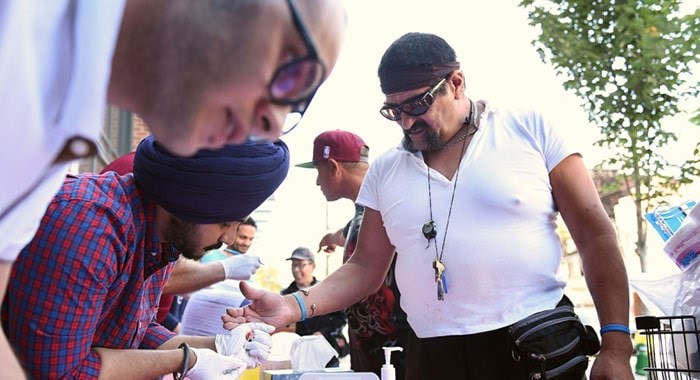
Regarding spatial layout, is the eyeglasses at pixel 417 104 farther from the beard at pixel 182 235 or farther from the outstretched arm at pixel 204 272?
the outstretched arm at pixel 204 272

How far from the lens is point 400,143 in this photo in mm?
2705

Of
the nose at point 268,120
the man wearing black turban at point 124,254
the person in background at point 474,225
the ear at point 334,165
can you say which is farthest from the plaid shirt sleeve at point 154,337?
the ear at point 334,165

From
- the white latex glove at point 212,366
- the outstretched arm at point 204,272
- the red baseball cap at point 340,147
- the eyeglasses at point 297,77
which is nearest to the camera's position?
the eyeglasses at point 297,77

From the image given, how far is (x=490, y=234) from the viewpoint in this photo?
2.24 meters

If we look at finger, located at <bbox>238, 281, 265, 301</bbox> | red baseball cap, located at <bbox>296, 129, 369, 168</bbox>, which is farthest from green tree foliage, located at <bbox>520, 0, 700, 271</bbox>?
finger, located at <bbox>238, 281, 265, 301</bbox>

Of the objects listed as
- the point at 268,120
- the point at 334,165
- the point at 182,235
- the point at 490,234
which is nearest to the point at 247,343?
the point at 182,235

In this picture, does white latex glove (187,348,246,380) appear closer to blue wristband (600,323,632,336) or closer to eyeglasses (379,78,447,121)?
eyeglasses (379,78,447,121)

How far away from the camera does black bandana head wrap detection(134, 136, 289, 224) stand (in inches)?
72.8

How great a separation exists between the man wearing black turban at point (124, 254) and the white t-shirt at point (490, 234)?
0.60 meters

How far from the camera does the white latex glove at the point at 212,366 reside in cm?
220

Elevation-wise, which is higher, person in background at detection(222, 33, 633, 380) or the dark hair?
the dark hair

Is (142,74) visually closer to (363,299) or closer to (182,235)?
(182,235)

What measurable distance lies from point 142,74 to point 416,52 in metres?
1.75

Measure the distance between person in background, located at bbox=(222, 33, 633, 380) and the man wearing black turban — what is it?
1.46 feet
